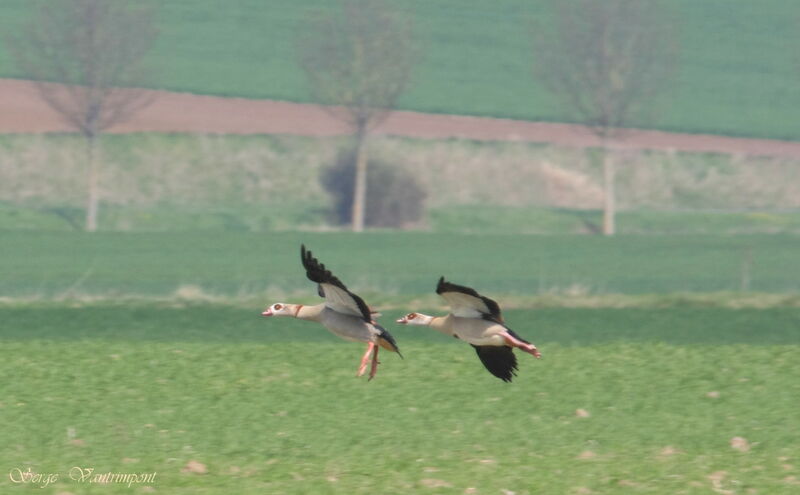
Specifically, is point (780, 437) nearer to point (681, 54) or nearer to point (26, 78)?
point (26, 78)

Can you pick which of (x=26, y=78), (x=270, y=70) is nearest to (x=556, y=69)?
(x=270, y=70)

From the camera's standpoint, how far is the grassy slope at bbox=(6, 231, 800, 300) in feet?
164

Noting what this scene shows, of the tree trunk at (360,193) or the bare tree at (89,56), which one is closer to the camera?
the tree trunk at (360,193)

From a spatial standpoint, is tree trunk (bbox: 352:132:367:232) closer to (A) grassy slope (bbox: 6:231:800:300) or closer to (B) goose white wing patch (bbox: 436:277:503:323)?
(A) grassy slope (bbox: 6:231:800:300)

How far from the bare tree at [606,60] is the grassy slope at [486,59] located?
13.2m

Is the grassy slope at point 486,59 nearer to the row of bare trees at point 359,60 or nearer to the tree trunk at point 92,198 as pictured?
the row of bare trees at point 359,60

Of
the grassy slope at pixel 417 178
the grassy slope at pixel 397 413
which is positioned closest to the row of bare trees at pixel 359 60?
the grassy slope at pixel 417 178

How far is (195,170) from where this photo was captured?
→ 88.2 m

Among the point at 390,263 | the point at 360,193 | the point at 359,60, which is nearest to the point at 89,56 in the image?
the point at 359,60

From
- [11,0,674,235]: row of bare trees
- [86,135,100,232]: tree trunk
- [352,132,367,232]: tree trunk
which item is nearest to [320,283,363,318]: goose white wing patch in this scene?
[86,135,100,232]: tree trunk

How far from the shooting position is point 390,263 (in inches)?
2482

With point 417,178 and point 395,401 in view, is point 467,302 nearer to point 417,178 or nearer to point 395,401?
point 395,401

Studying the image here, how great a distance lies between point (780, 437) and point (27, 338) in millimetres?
16216

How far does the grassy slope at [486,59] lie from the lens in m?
105
